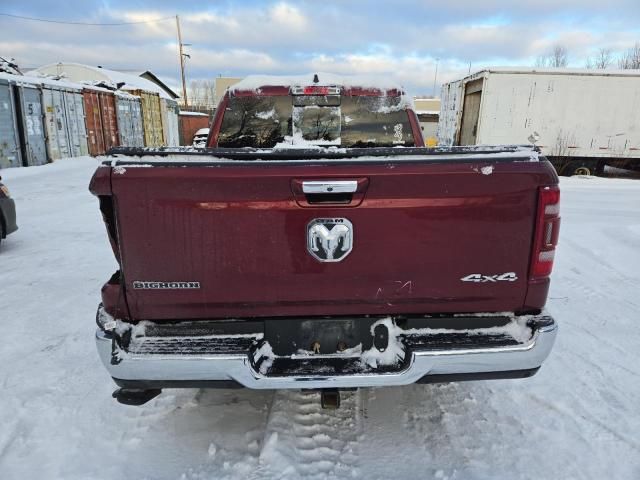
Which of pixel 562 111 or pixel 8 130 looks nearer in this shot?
pixel 8 130

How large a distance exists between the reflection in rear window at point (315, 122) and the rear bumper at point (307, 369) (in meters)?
2.09

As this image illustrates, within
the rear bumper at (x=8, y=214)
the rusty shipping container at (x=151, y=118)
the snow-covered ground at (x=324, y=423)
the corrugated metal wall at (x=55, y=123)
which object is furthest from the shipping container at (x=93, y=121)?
the snow-covered ground at (x=324, y=423)

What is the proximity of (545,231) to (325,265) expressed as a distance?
3.51 feet

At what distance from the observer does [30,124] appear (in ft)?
50.4

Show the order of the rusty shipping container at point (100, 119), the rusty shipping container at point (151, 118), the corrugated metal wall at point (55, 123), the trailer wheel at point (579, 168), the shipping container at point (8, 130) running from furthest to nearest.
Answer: the rusty shipping container at point (151, 118) → the rusty shipping container at point (100, 119) → the corrugated metal wall at point (55, 123) → the trailer wheel at point (579, 168) → the shipping container at point (8, 130)

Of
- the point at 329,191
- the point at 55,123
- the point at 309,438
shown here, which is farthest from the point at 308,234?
the point at 55,123

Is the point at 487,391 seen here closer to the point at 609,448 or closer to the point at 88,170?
the point at 609,448

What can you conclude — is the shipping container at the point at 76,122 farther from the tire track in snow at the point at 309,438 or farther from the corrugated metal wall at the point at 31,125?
the tire track in snow at the point at 309,438

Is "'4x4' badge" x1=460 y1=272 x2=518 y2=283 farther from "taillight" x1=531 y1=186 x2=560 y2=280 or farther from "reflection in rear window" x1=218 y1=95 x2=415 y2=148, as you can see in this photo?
"reflection in rear window" x1=218 y1=95 x2=415 y2=148

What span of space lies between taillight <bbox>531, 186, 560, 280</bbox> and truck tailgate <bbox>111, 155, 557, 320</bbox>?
36mm

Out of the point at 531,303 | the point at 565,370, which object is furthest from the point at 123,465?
the point at 565,370

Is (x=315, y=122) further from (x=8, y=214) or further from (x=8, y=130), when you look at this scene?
(x=8, y=130)

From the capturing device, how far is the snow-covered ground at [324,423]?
94.3 inches

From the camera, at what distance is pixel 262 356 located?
2.20 m
